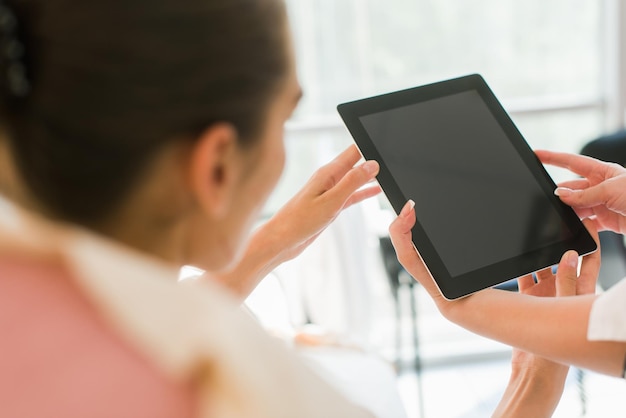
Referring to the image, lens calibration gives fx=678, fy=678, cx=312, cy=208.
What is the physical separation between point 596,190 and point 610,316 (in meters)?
0.40

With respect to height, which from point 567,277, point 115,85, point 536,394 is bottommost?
point 536,394

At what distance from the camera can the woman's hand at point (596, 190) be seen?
3.39ft

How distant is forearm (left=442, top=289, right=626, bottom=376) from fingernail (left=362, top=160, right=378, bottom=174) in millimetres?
218

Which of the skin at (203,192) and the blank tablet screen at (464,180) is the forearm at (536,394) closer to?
the blank tablet screen at (464,180)

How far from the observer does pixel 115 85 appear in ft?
1.72

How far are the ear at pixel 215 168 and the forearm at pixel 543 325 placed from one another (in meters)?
0.40

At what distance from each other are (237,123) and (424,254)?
440mm

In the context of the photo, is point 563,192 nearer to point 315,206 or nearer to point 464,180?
point 464,180

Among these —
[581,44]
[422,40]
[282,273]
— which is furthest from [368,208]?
[581,44]

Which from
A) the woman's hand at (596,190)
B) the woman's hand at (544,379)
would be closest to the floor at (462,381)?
the woman's hand at (596,190)

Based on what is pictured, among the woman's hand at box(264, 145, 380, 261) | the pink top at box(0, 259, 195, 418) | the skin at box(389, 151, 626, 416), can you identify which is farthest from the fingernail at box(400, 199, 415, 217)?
the pink top at box(0, 259, 195, 418)

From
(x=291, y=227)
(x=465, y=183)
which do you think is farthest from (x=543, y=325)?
(x=291, y=227)

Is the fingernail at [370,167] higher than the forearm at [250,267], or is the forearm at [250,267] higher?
the fingernail at [370,167]

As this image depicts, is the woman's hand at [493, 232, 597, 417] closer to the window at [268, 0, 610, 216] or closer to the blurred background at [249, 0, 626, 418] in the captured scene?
the blurred background at [249, 0, 626, 418]
